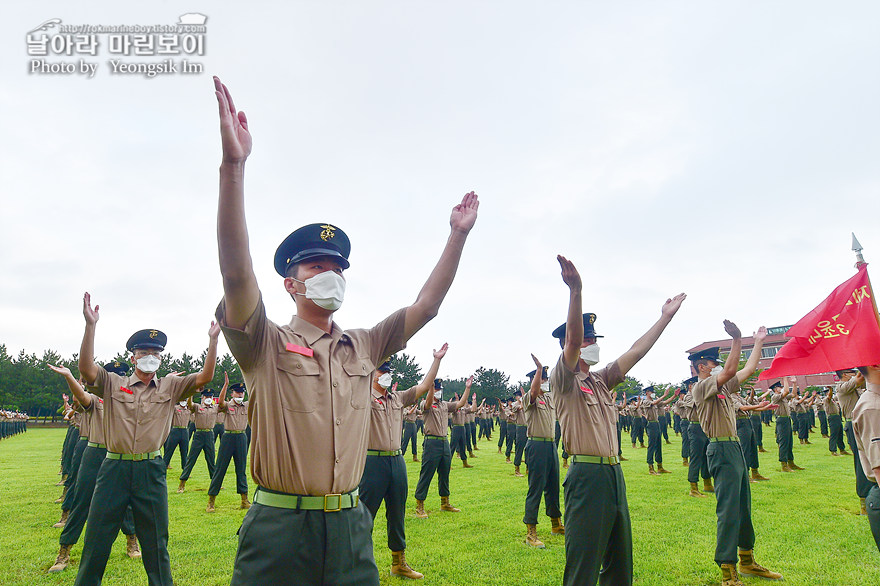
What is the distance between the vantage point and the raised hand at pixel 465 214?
10.1 ft

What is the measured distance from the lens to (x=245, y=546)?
2.45m

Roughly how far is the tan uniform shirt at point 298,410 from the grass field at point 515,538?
463cm

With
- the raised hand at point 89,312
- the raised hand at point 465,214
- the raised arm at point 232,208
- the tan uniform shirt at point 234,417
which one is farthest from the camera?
the tan uniform shirt at point 234,417

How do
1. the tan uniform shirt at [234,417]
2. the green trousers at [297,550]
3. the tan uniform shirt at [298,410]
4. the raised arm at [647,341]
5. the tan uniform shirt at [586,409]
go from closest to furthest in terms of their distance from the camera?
the green trousers at [297,550] → the tan uniform shirt at [298,410] → the tan uniform shirt at [586,409] → the raised arm at [647,341] → the tan uniform shirt at [234,417]

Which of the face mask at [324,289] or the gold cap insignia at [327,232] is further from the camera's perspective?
the gold cap insignia at [327,232]

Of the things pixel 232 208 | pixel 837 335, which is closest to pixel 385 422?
pixel 837 335

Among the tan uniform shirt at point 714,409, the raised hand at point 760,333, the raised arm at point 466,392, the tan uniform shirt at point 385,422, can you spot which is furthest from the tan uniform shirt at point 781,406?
the tan uniform shirt at point 385,422

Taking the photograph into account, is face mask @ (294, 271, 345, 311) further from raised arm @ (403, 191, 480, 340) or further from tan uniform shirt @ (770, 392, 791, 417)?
tan uniform shirt @ (770, 392, 791, 417)

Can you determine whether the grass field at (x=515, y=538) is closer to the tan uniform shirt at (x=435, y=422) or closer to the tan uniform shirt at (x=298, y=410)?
the tan uniform shirt at (x=435, y=422)

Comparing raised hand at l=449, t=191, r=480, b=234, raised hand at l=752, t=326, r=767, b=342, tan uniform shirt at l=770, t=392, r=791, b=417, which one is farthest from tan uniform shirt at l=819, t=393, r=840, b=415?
raised hand at l=449, t=191, r=480, b=234

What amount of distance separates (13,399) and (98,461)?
72.7m

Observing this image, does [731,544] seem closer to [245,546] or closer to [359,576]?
[359,576]

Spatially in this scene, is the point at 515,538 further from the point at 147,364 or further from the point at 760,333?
the point at 147,364

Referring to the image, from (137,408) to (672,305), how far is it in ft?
19.7
